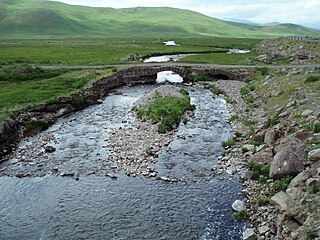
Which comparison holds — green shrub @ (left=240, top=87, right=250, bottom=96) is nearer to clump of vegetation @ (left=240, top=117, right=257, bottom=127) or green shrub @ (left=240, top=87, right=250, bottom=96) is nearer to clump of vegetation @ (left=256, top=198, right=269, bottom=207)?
clump of vegetation @ (left=240, top=117, right=257, bottom=127)

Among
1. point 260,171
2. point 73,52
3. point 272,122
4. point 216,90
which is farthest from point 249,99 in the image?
point 73,52

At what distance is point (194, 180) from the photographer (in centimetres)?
2681

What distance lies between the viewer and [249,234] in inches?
751

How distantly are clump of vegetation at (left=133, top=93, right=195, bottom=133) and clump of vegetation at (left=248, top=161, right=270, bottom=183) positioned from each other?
13106mm

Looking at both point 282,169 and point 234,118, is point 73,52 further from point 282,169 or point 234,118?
point 282,169

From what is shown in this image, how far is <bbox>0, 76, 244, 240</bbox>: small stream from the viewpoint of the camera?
20.5m

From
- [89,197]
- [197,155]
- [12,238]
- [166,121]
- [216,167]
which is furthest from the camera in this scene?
[166,121]

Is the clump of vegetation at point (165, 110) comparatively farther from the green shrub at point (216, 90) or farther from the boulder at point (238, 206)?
the boulder at point (238, 206)

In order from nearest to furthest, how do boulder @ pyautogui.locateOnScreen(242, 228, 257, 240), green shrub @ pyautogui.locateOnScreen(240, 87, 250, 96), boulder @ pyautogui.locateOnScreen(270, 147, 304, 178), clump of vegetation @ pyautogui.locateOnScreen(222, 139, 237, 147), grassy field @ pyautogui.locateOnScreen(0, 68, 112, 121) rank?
boulder @ pyautogui.locateOnScreen(242, 228, 257, 240)
boulder @ pyautogui.locateOnScreen(270, 147, 304, 178)
clump of vegetation @ pyautogui.locateOnScreen(222, 139, 237, 147)
grassy field @ pyautogui.locateOnScreen(0, 68, 112, 121)
green shrub @ pyautogui.locateOnScreen(240, 87, 250, 96)

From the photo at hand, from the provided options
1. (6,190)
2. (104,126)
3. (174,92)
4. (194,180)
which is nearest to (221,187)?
(194,180)

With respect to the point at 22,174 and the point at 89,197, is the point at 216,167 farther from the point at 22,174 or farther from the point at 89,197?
the point at 22,174

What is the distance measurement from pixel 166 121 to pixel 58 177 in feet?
51.0

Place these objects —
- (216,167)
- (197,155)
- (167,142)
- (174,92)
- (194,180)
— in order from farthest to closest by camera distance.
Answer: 1. (174,92)
2. (167,142)
3. (197,155)
4. (216,167)
5. (194,180)

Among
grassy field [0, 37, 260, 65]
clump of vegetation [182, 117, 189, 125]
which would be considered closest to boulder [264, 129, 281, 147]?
clump of vegetation [182, 117, 189, 125]
